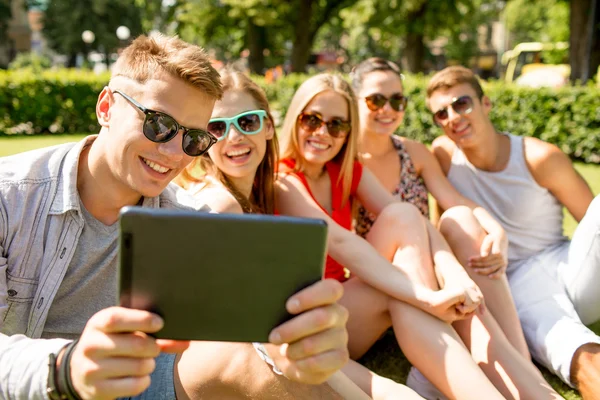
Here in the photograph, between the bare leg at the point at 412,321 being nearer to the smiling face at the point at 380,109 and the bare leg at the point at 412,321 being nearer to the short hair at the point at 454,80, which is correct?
the smiling face at the point at 380,109

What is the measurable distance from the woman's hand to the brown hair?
4.19 feet

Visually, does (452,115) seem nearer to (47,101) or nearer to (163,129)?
(163,129)

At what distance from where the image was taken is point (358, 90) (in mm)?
4391

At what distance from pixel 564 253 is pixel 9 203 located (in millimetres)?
3416

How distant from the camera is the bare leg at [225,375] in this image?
184 cm

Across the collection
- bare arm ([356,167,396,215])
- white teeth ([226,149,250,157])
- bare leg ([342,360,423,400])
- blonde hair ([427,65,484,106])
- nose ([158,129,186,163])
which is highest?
blonde hair ([427,65,484,106])

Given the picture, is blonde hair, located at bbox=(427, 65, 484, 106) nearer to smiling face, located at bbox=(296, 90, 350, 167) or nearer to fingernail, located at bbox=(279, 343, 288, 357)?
smiling face, located at bbox=(296, 90, 350, 167)

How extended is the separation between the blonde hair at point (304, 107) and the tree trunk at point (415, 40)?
21316 mm

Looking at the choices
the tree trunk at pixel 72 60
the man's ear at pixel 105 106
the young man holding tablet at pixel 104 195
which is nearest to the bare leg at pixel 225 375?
the young man holding tablet at pixel 104 195

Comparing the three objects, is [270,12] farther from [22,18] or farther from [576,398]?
[22,18]

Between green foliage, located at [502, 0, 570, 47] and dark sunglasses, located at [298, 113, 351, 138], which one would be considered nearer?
dark sunglasses, located at [298, 113, 351, 138]

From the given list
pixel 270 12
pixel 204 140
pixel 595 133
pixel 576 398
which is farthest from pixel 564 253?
pixel 270 12

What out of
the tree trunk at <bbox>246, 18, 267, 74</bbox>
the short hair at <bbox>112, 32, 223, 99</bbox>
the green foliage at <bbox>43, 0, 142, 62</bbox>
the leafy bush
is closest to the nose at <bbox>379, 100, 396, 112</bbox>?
the short hair at <bbox>112, 32, 223, 99</bbox>

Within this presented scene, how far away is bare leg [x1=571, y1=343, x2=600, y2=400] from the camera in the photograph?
271cm
